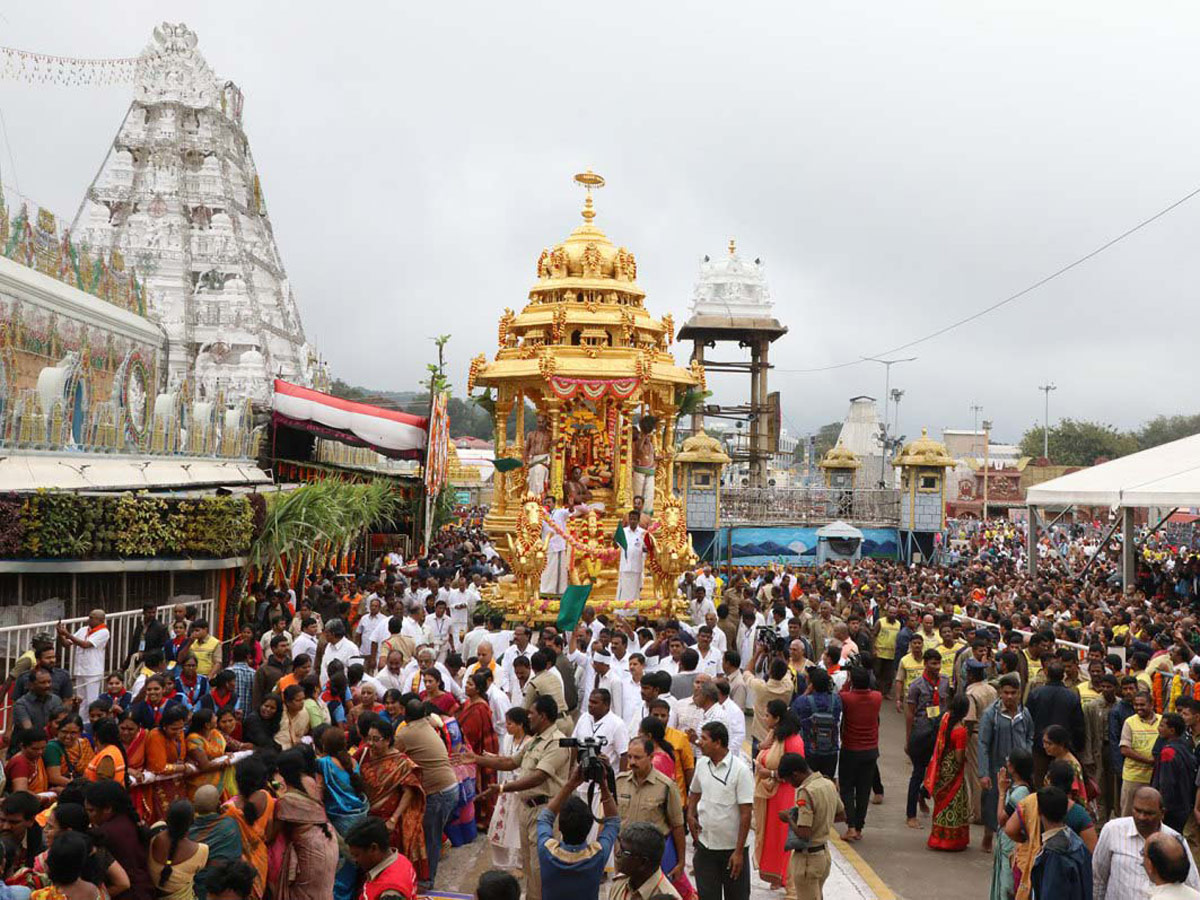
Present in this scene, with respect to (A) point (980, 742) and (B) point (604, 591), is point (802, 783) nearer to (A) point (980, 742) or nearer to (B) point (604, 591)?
(A) point (980, 742)

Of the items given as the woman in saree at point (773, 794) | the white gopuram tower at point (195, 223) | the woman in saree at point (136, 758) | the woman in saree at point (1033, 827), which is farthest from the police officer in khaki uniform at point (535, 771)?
the white gopuram tower at point (195, 223)

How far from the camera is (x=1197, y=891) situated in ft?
15.4

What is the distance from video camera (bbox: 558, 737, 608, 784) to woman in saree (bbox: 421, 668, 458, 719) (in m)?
2.21

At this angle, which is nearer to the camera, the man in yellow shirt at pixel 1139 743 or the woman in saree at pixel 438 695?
the man in yellow shirt at pixel 1139 743

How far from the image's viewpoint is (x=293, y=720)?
7.41m

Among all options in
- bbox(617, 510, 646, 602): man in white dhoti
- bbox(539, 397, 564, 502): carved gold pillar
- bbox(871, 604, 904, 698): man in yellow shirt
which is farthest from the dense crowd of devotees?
bbox(539, 397, 564, 502): carved gold pillar

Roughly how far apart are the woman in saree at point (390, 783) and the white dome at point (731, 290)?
50.5 metres

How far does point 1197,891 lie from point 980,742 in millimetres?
3397

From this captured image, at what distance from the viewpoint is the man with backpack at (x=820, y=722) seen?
7.99 meters

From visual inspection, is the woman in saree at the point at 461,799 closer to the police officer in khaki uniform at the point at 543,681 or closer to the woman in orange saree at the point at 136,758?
the police officer in khaki uniform at the point at 543,681

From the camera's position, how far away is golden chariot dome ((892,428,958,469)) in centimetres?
3331

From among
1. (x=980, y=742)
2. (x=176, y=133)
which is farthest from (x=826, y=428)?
(x=980, y=742)

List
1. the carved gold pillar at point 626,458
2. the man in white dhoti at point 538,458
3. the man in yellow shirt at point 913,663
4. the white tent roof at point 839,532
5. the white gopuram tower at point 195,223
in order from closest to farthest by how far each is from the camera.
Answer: the man in yellow shirt at point 913,663
the carved gold pillar at point 626,458
the man in white dhoti at point 538,458
the white tent roof at point 839,532
the white gopuram tower at point 195,223

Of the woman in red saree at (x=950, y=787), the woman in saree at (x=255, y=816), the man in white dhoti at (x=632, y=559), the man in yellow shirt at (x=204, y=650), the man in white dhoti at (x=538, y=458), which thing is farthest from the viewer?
the man in white dhoti at (x=538, y=458)
